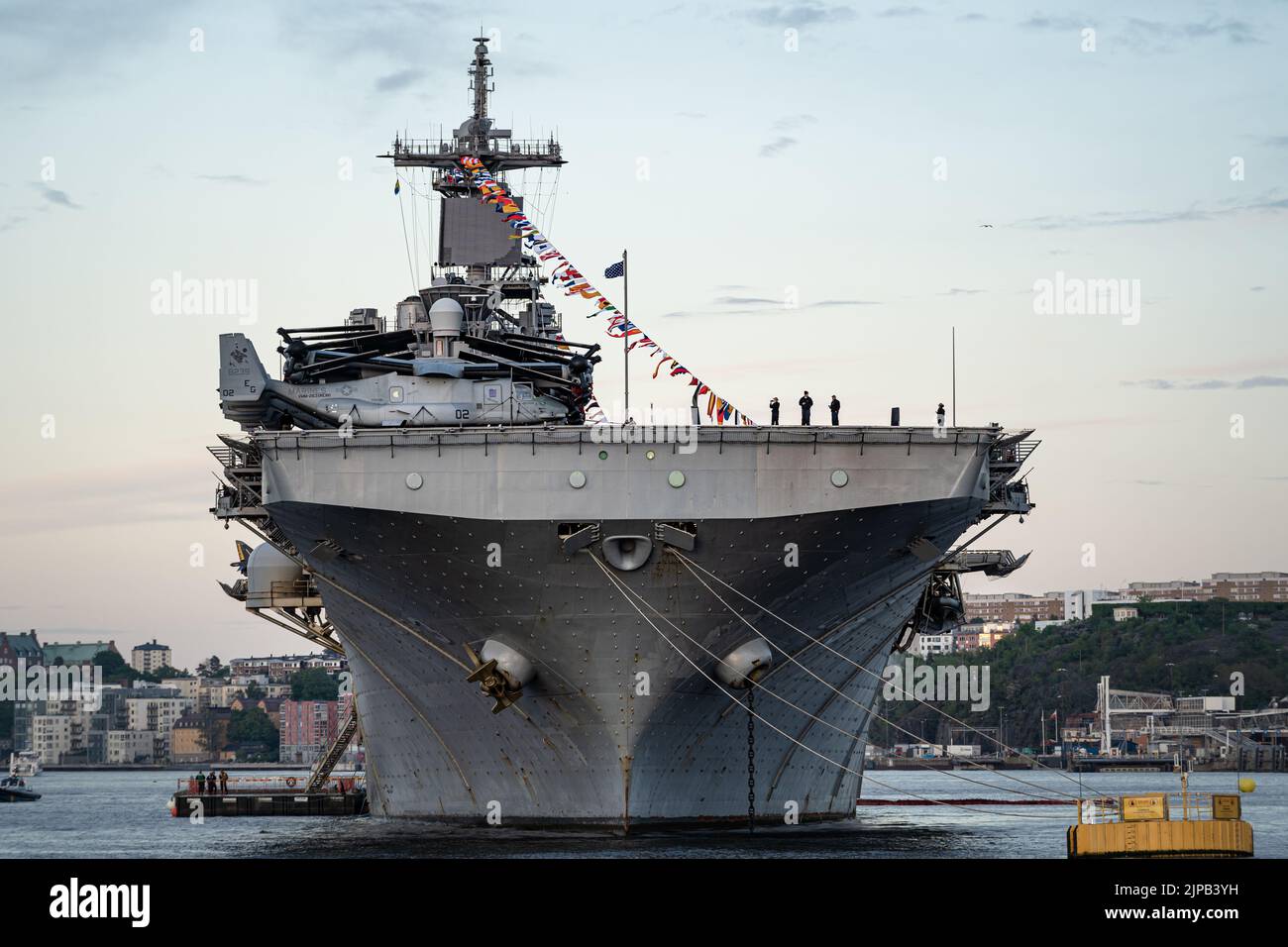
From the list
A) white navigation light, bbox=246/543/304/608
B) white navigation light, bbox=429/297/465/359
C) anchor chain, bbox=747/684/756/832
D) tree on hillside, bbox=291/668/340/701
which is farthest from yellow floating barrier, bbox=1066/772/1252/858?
tree on hillside, bbox=291/668/340/701

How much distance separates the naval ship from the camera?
Answer: 82.7 ft

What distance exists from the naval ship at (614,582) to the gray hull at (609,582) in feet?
0.11

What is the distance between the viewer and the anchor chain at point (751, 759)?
27.1m

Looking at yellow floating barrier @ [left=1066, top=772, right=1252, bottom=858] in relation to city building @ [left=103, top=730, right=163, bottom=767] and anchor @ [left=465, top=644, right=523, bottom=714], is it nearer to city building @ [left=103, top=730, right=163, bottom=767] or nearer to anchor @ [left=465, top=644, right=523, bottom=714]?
anchor @ [left=465, top=644, right=523, bottom=714]

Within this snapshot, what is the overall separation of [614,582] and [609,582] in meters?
0.07

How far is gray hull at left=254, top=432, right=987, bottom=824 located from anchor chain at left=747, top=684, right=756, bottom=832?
5.0 inches

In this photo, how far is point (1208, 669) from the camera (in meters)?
135

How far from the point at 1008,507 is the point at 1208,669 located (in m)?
110

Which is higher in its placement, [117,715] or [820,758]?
[820,758]

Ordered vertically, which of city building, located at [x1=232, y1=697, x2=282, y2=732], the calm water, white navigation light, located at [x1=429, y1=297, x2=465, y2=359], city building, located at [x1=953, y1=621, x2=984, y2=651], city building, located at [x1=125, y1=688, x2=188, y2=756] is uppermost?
white navigation light, located at [x1=429, y1=297, x2=465, y2=359]

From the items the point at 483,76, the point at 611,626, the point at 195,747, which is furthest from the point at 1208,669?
the point at 611,626
